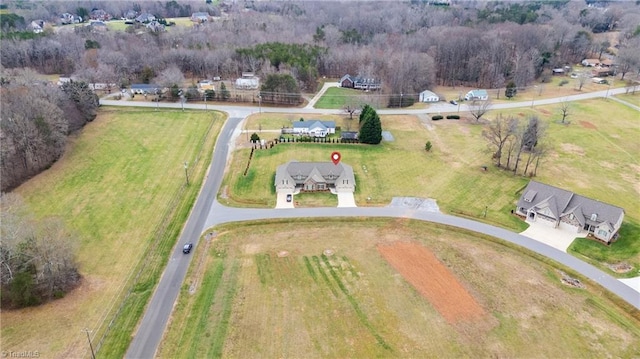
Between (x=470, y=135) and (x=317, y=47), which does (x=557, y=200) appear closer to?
(x=470, y=135)

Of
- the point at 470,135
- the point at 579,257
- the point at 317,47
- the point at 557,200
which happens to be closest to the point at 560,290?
the point at 579,257

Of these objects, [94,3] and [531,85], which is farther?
[94,3]

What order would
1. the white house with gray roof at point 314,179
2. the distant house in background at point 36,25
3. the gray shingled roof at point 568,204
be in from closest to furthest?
the gray shingled roof at point 568,204
the white house with gray roof at point 314,179
the distant house in background at point 36,25

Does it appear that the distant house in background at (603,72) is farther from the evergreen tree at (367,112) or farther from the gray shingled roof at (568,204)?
the gray shingled roof at (568,204)

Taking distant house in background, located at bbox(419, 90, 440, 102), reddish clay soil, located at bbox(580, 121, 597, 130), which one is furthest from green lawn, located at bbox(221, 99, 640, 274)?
distant house in background, located at bbox(419, 90, 440, 102)

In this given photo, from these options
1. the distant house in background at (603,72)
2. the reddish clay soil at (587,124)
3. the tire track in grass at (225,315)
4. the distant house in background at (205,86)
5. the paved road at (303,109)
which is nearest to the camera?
the tire track in grass at (225,315)

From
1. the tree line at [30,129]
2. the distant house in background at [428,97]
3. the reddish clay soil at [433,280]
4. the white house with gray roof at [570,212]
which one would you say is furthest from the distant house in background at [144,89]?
the white house with gray roof at [570,212]
